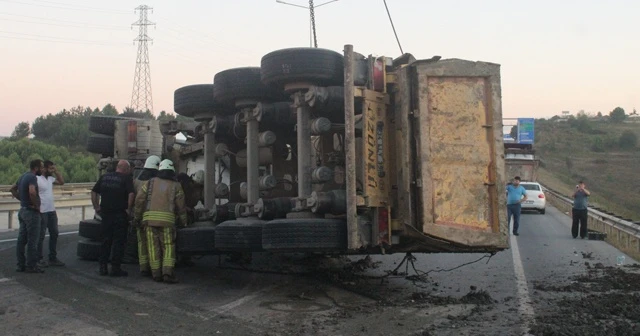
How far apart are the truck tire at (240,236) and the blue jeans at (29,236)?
109 inches

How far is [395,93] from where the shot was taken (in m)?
6.62

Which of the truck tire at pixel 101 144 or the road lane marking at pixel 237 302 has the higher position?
the truck tire at pixel 101 144

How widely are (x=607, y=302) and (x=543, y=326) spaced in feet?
4.53

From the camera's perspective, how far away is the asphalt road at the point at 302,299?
18.0 ft

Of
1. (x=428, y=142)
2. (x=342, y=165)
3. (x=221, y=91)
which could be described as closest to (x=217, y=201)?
(x=221, y=91)

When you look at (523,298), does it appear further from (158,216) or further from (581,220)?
(581,220)

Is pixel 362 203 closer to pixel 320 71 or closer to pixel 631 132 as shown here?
pixel 320 71

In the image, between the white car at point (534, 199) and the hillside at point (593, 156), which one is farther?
the hillside at point (593, 156)

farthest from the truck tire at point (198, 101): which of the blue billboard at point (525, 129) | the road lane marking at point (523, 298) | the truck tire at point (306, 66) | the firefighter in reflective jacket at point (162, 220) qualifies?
the blue billboard at point (525, 129)

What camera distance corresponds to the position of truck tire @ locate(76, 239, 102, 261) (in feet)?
31.4

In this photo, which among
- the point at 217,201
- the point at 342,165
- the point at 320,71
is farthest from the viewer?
the point at 217,201

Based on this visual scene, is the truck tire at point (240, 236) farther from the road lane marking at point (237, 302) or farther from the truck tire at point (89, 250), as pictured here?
the truck tire at point (89, 250)

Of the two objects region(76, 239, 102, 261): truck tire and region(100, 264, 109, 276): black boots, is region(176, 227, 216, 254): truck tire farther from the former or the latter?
region(76, 239, 102, 261): truck tire

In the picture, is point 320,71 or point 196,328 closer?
point 196,328
